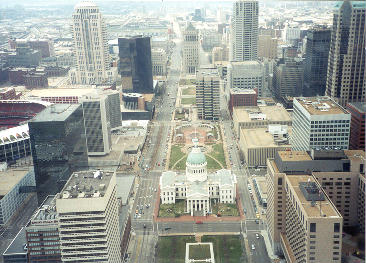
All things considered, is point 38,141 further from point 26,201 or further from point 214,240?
point 214,240

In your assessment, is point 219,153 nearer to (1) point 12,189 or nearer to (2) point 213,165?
(2) point 213,165

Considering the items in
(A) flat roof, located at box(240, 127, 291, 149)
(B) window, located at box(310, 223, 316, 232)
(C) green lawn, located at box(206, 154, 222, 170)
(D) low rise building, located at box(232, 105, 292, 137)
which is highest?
(B) window, located at box(310, 223, 316, 232)

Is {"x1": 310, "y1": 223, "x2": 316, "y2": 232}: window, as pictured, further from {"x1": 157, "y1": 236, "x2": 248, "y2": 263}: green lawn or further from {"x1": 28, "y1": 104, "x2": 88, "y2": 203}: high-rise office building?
{"x1": 28, "y1": 104, "x2": 88, "y2": 203}: high-rise office building

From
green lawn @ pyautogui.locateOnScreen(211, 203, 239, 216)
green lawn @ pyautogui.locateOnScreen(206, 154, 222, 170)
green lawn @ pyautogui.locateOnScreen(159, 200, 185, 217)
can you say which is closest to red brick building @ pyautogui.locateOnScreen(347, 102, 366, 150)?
green lawn @ pyautogui.locateOnScreen(211, 203, 239, 216)

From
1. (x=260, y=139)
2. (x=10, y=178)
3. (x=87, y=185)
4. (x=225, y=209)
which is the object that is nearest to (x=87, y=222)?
(x=87, y=185)

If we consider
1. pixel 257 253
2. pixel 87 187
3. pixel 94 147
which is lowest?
pixel 257 253

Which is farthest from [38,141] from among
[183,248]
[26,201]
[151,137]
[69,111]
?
[151,137]

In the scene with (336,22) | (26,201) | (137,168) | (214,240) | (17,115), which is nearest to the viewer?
(214,240)
